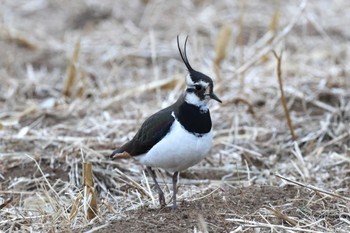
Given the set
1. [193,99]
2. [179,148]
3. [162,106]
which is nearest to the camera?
Result: [179,148]

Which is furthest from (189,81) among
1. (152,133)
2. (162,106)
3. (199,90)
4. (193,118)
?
(162,106)

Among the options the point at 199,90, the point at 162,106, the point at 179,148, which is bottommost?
the point at 162,106

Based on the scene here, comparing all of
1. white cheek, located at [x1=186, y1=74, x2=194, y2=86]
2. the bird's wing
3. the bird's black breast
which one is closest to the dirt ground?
the bird's wing

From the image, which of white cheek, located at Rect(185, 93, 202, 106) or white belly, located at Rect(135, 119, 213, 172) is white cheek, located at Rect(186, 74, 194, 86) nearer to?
white cheek, located at Rect(185, 93, 202, 106)

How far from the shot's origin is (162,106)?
6.73 meters

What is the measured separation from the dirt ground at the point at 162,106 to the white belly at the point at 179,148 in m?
0.29

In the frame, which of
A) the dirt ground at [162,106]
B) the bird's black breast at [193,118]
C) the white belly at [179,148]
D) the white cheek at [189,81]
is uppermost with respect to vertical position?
the white cheek at [189,81]

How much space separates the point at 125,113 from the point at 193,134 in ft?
8.35

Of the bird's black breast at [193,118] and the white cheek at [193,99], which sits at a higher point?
the white cheek at [193,99]

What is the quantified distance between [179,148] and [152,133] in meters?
0.26

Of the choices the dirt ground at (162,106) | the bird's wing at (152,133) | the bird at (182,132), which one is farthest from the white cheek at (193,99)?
the dirt ground at (162,106)

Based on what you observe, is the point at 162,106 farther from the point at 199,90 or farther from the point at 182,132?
the point at 182,132

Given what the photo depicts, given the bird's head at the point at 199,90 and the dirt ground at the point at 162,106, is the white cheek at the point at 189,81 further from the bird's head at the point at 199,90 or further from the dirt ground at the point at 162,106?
the dirt ground at the point at 162,106

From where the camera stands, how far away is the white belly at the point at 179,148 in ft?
13.8
